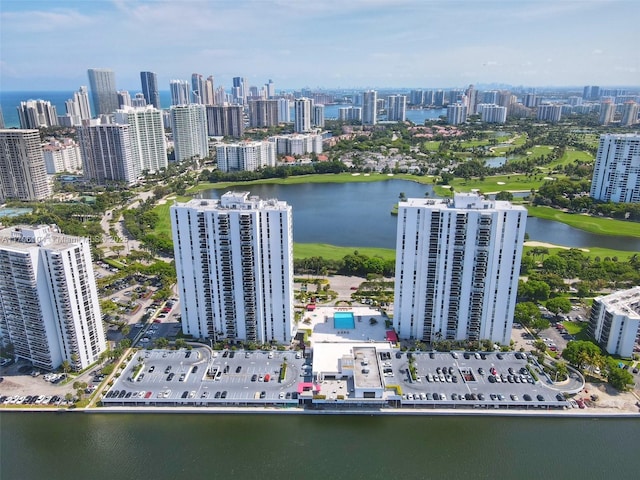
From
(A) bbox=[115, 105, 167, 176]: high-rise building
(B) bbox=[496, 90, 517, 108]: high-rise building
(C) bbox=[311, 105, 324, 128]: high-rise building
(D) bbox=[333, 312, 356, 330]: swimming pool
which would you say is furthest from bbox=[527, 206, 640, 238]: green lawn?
(B) bbox=[496, 90, 517, 108]: high-rise building

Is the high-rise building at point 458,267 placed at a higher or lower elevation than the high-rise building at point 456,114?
lower

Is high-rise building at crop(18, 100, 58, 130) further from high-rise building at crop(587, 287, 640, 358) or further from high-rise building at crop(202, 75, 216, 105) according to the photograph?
high-rise building at crop(587, 287, 640, 358)

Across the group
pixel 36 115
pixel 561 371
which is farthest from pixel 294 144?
pixel 561 371

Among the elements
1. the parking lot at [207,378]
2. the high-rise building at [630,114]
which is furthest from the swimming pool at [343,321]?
the high-rise building at [630,114]

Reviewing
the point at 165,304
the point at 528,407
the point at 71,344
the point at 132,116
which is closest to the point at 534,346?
the point at 528,407

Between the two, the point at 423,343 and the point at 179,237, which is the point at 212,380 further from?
the point at 423,343

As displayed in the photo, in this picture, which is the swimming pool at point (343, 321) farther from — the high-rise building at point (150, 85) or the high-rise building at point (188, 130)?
the high-rise building at point (150, 85)

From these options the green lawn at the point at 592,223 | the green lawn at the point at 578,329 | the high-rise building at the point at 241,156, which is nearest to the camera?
the green lawn at the point at 578,329
